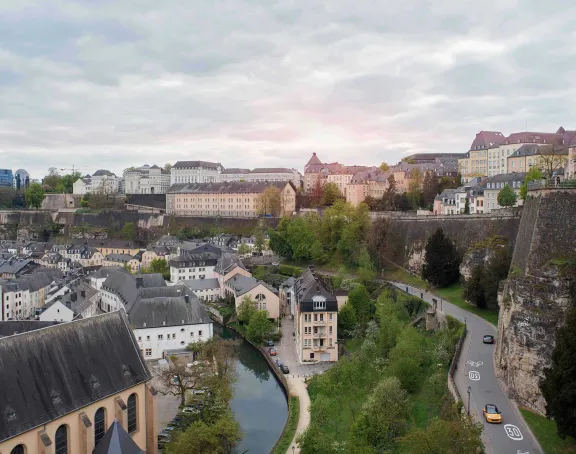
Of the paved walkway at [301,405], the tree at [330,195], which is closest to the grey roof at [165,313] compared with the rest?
the paved walkway at [301,405]

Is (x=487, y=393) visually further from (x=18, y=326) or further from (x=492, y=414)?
(x=18, y=326)

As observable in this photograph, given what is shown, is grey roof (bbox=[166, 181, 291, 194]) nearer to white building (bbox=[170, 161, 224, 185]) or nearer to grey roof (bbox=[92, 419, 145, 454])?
white building (bbox=[170, 161, 224, 185])

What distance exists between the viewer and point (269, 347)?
39.1 meters

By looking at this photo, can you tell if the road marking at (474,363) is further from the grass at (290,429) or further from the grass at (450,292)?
the grass at (290,429)

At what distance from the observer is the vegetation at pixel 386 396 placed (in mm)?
21547

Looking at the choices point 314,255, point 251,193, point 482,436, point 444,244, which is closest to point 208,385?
point 482,436

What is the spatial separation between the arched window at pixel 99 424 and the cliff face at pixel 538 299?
16547 millimetres

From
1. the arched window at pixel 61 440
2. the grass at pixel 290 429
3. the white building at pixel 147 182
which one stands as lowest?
the grass at pixel 290 429

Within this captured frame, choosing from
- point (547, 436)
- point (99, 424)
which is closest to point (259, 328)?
point (99, 424)

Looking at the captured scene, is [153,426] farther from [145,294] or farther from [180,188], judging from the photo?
[180,188]

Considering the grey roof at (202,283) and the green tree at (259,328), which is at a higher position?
the grey roof at (202,283)

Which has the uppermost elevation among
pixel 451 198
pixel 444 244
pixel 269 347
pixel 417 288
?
pixel 451 198

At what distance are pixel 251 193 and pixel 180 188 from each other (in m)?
20.4

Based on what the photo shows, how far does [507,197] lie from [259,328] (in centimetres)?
2745
